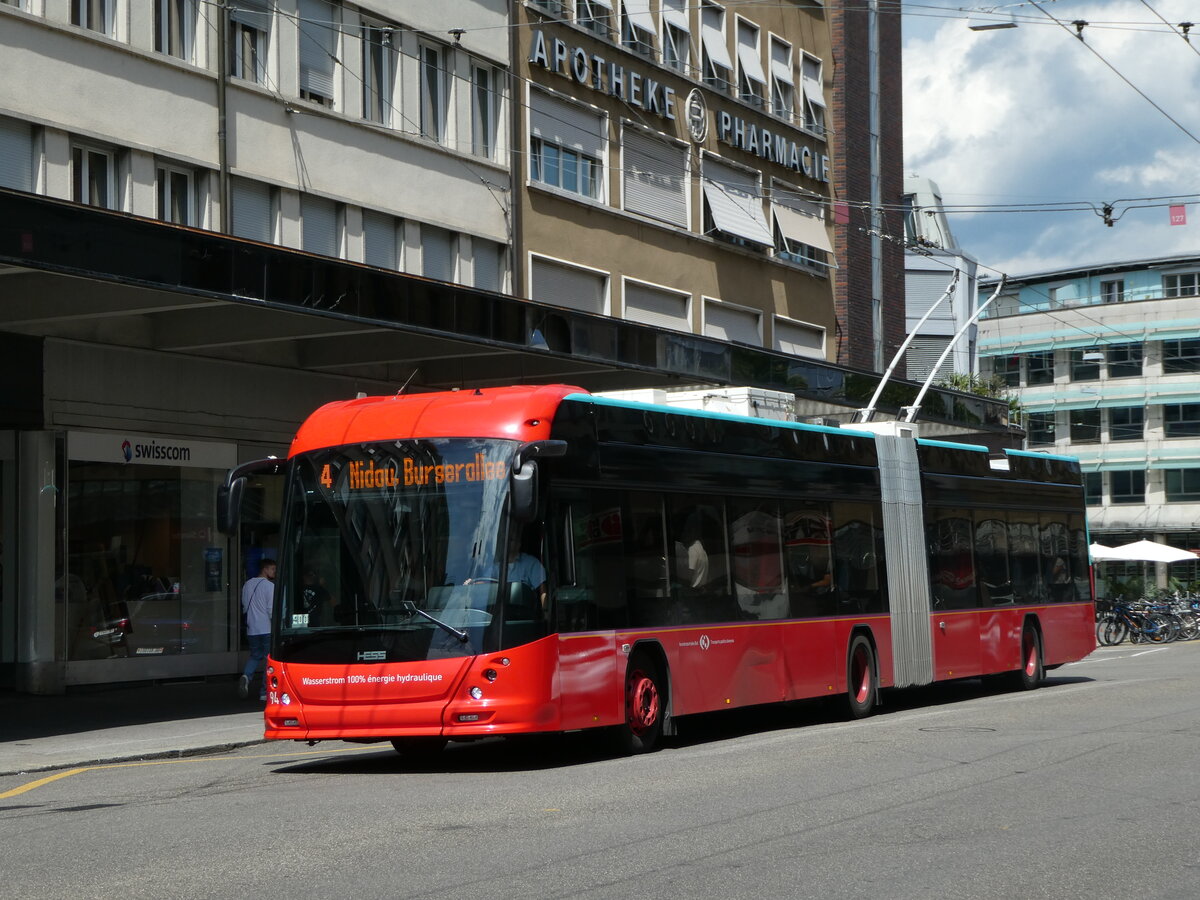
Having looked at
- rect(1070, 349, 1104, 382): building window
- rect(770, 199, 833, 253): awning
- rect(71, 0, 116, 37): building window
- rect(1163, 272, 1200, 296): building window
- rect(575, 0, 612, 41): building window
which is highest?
rect(1163, 272, 1200, 296): building window

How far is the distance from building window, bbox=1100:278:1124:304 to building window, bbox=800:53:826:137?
46.8 m

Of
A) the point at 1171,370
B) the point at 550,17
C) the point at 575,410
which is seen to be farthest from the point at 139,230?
the point at 1171,370

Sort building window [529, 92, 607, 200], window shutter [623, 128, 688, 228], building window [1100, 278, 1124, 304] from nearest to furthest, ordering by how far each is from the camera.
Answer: building window [529, 92, 607, 200] → window shutter [623, 128, 688, 228] → building window [1100, 278, 1124, 304]

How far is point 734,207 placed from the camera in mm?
35562

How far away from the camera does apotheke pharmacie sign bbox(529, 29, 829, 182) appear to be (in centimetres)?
2995

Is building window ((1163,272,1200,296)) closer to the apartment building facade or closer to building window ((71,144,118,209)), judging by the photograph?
the apartment building facade

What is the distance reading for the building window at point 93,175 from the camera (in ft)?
68.8

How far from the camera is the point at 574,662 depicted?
12.8 m

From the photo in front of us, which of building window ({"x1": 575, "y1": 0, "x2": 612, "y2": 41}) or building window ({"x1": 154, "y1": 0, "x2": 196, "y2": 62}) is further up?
building window ({"x1": 575, "y1": 0, "x2": 612, "y2": 41})

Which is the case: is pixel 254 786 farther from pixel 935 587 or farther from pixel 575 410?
pixel 935 587

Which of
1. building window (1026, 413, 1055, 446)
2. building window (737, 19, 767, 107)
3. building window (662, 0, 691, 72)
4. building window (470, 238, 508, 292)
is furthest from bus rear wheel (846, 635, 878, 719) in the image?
building window (1026, 413, 1055, 446)

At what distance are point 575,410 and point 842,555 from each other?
16.8 feet

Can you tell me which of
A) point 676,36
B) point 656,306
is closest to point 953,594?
point 656,306

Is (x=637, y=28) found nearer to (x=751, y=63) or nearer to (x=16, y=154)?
(x=751, y=63)
